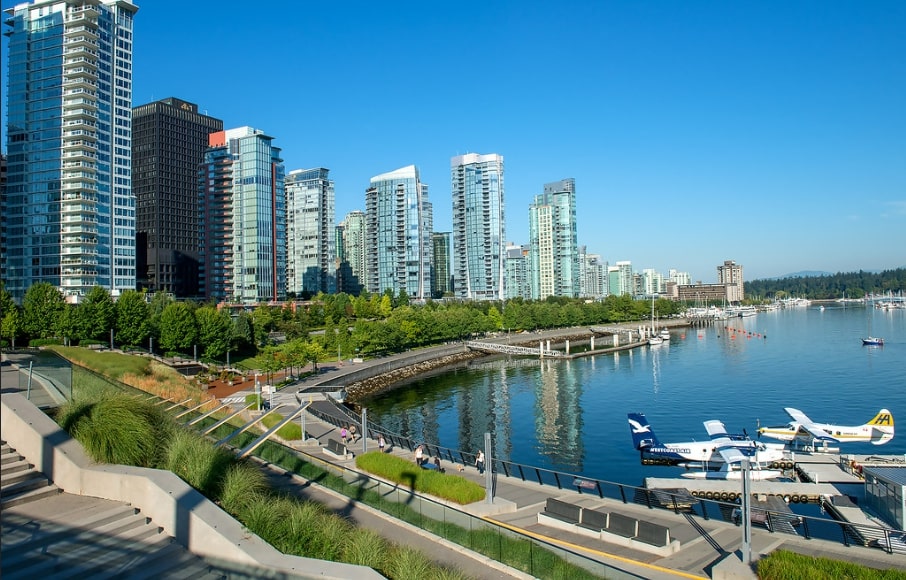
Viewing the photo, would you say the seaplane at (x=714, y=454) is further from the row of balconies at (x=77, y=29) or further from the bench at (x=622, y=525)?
the row of balconies at (x=77, y=29)

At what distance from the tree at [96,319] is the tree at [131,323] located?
0.79m

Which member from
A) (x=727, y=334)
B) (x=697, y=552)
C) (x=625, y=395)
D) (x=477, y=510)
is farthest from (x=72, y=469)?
(x=727, y=334)

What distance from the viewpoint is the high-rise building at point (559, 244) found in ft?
638

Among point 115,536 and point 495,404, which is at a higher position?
point 115,536

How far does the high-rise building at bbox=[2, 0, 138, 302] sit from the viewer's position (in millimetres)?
86062

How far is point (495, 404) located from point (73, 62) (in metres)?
73.9

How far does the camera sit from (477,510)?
1886 centimetres

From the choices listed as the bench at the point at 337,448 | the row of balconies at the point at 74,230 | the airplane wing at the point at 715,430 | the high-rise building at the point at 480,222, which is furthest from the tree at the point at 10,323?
the high-rise building at the point at 480,222

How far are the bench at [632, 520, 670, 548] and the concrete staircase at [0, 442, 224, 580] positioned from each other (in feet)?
32.7

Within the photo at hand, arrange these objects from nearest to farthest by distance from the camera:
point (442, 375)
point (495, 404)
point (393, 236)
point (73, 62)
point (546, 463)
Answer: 1. point (546, 463)
2. point (495, 404)
3. point (442, 375)
4. point (73, 62)
5. point (393, 236)

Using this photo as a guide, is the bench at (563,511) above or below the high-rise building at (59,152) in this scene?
below

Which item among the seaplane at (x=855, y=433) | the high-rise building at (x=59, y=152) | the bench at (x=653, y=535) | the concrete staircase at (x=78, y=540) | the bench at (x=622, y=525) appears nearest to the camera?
the concrete staircase at (x=78, y=540)

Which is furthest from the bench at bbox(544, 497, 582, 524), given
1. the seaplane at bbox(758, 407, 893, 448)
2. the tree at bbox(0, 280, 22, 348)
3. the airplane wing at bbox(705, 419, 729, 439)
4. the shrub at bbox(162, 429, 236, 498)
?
the tree at bbox(0, 280, 22, 348)

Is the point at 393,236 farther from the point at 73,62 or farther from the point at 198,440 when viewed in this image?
the point at 198,440
